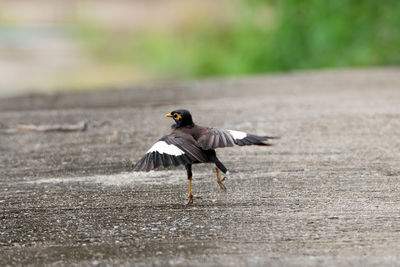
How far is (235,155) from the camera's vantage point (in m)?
6.34

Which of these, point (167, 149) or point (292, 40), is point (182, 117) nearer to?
point (167, 149)

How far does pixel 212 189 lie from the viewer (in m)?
5.34

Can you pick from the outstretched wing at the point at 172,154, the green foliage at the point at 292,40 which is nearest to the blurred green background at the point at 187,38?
the green foliage at the point at 292,40

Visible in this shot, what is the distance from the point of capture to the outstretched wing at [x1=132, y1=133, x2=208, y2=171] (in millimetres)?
4548

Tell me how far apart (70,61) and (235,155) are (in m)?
16.9

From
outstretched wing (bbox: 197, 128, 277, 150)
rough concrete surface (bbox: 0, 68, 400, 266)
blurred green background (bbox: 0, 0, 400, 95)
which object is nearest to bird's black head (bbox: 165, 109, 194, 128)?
outstretched wing (bbox: 197, 128, 277, 150)

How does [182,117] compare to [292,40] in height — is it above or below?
below

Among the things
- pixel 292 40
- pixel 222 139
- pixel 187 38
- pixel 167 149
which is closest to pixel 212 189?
pixel 222 139

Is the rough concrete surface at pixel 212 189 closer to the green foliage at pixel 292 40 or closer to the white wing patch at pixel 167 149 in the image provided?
the white wing patch at pixel 167 149

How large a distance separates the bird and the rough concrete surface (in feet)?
1.36

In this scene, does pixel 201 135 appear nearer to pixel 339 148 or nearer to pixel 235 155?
pixel 235 155

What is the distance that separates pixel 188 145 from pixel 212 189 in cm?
72

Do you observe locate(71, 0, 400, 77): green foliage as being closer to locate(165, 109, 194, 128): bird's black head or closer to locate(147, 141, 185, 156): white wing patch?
locate(165, 109, 194, 128): bird's black head

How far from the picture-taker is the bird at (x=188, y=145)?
458cm
